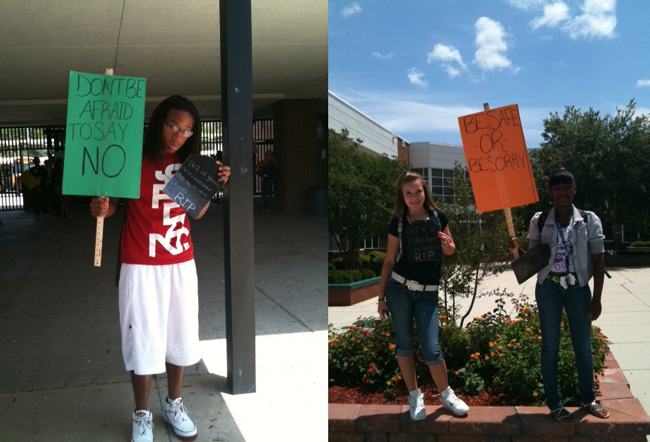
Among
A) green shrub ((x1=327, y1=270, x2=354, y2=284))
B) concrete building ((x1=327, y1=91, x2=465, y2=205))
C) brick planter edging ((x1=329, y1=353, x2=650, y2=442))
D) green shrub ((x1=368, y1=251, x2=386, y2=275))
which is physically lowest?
brick planter edging ((x1=329, y1=353, x2=650, y2=442))

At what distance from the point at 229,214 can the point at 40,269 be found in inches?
231

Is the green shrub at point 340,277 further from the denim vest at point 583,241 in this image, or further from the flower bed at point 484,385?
the denim vest at point 583,241

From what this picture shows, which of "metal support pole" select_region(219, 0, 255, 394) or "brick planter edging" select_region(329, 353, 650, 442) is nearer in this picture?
"brick planter edging" select_region(329, 353, 650, 442)

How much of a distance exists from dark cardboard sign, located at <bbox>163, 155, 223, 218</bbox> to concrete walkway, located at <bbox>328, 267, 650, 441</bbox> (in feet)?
9.45

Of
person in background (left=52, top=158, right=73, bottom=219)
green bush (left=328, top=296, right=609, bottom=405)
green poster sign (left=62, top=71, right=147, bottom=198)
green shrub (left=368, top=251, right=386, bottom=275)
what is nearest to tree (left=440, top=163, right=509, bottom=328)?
green bush (left=328, top=296, right=609, bottom=405)

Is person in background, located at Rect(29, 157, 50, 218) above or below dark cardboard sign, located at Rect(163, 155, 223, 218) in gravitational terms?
above

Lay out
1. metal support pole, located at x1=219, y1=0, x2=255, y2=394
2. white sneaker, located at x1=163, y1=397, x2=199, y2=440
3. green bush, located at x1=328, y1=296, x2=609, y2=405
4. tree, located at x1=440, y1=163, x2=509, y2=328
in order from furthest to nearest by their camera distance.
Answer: tree, located at x1=440, y1=163, x2=509, y2=328 → green bush, located at x1=328, y1=296, x2=609, y2=405 → metal support pole, located at x1=219, y1=0, x2=255, y2=394 → white sneaker, located at x1=163, y1=397, x2=199, y2=440

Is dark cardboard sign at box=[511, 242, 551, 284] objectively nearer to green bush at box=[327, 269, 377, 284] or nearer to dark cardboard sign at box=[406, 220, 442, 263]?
dark cardboard sign at box=[406, 220, 442, 263]

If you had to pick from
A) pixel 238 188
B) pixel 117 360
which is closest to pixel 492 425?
pixel 238 188

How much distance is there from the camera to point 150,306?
3.36 meters

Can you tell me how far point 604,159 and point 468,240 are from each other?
5.57 metres

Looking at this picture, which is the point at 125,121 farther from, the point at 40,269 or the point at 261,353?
the point at 40,269

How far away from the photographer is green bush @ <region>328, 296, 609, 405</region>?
416 centimetres

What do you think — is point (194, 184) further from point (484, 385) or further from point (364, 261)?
point (364, 261)
